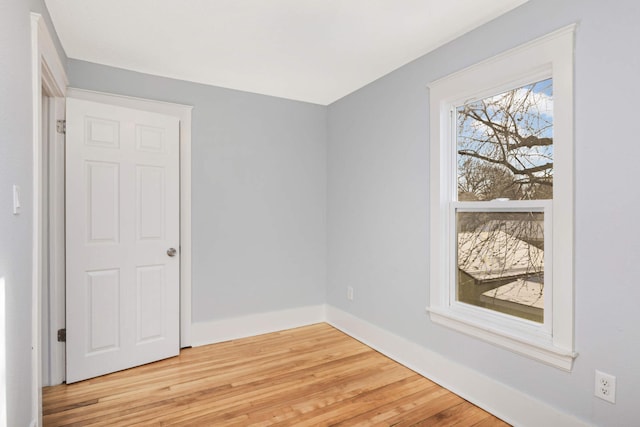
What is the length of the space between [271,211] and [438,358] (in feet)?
6.78

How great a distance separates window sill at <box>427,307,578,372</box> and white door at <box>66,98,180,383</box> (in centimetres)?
222

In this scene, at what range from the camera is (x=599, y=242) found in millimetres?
1710

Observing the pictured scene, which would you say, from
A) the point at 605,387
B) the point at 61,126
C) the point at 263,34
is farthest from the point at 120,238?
the point at 605,387

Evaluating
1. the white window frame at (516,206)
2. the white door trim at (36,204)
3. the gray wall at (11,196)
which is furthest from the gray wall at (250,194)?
the white window frame at (516,206)

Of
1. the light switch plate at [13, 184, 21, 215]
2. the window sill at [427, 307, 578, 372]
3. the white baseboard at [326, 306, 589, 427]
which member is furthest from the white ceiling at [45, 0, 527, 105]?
the white baseboard at [326, 306, 589, 427]

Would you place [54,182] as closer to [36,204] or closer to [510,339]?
[36,204]

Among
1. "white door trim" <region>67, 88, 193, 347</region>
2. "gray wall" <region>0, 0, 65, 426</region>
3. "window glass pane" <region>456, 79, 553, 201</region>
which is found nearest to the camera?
"gray wall" <region>0, 0, 65, 426</region>

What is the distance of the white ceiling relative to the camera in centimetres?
209

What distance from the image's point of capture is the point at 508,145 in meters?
2.26

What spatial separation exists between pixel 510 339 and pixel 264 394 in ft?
5.33

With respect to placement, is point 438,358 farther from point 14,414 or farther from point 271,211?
point 14,414

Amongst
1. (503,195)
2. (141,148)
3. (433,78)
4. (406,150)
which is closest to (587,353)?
(503,195)

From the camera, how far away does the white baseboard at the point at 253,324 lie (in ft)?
10.8

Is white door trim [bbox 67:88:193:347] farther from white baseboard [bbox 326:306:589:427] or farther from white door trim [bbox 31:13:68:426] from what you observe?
white baseboard [bbox 326:306:589:427]
